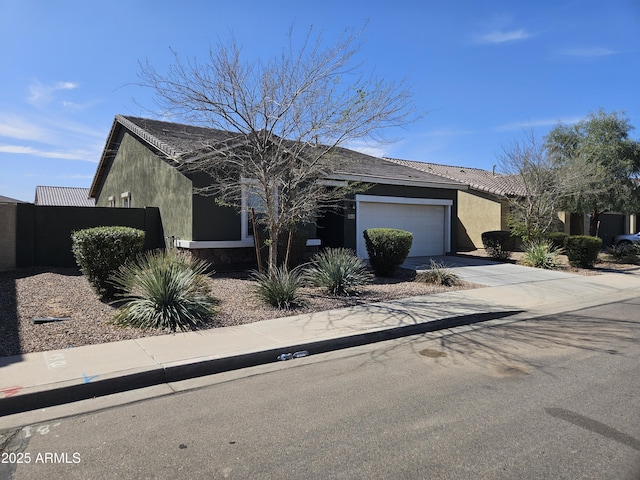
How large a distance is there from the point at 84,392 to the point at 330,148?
636 cm

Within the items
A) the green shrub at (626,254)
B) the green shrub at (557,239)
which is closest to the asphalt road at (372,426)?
the green shrub at (557,239)

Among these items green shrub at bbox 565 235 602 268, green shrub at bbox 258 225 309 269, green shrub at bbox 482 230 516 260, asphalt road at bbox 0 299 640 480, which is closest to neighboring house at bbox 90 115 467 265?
green shrub at bbox 258 225 309 269

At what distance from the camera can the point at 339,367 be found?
584cm

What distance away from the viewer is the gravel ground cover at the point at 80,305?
Result: 21.6 feet

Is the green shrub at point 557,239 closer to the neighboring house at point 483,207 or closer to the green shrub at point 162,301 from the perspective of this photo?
the neighboring house at point 483,207

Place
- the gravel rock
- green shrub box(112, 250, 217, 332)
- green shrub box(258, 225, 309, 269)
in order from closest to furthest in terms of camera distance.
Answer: the gravel rock, green shrub box(112, 250, 217, 332), green shrub box(258, 225, 309, 269)

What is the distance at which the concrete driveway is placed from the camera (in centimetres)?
1328

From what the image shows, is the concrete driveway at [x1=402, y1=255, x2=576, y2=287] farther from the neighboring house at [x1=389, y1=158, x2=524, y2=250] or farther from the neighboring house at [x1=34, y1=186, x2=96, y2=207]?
the neighboring house at [x1=34, y1=186, x2=96, y2=207]

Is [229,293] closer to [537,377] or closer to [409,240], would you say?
[409,240]

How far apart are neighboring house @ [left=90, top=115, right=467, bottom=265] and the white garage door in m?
0.04

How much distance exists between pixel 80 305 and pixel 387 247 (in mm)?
7633

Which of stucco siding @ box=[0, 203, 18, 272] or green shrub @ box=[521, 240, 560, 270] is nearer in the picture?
stucco siding @ box=[0, 203, 18, 272]

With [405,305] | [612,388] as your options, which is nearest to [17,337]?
[405,305]

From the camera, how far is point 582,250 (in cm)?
1628
